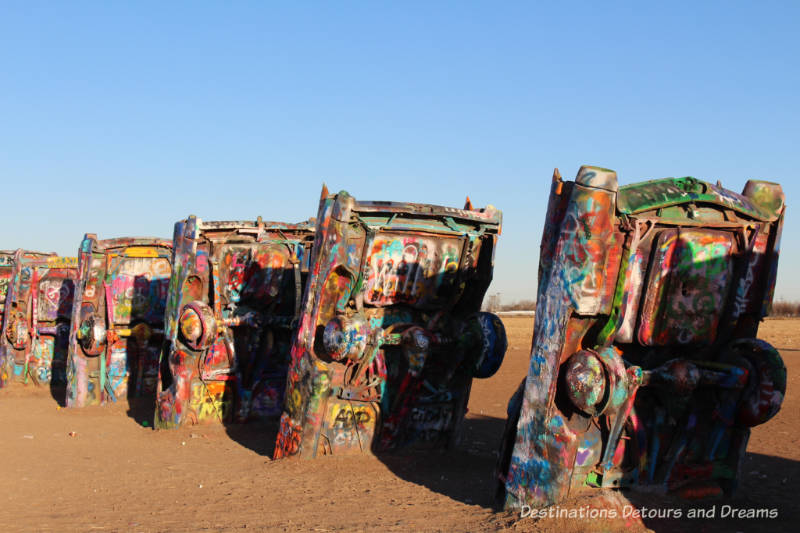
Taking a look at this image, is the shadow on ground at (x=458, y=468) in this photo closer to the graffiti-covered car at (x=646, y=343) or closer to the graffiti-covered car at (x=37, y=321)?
the graffiti-covered car at (x=646, y=343)

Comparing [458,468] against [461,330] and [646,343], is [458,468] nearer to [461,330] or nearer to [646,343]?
[461,330]

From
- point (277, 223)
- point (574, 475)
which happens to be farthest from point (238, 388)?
point (574, 475)

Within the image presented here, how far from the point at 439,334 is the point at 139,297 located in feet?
22.6

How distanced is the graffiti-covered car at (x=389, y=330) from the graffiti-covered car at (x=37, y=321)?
8.83 meters

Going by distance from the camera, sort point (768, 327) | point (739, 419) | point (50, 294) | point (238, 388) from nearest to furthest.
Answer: point (739, 419) < point (238, 388) < point (50, 294) < point (768, 327)

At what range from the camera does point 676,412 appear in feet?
24.0

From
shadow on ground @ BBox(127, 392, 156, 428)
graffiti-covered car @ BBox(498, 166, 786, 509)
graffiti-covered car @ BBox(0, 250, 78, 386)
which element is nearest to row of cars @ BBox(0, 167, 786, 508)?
graffiti-covered car @ BBox(498, 166, 786, 509)

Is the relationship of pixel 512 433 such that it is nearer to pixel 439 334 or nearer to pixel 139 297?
pixel 439 334

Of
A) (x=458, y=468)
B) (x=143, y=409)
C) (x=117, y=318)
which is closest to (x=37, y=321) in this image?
(x=117, y=318)

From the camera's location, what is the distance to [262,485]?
28.2 ft

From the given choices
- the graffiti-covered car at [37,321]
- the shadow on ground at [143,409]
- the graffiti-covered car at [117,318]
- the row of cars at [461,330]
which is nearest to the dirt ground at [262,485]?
the shadow on ground at [143,409]

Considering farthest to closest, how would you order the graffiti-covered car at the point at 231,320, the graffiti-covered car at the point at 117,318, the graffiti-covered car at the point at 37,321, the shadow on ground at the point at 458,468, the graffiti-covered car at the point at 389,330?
the graffiti-covered car at the point at 37,321
the graffiti-covered car at the point at 117,318
the graffiti-covered car at the point at 231,320
the graffiti-covered car at the point at 389,330
the shadow on ground at the point at 458,468

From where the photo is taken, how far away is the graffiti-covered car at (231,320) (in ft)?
39.1

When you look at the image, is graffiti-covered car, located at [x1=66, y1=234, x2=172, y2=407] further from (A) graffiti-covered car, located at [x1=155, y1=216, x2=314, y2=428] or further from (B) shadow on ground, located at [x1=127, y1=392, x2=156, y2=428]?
(A) graffiti-covered car, located at [x1=155, y1=216, x2=314, y2=428]
